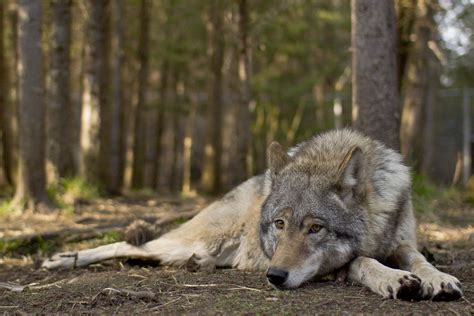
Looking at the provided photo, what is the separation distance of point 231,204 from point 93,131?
833 centimetres

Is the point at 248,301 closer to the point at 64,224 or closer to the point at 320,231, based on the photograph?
the point at 320,231

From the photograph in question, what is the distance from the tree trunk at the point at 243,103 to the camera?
43.4ft

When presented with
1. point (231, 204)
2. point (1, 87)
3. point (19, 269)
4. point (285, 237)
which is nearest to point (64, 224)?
point (19, 269)

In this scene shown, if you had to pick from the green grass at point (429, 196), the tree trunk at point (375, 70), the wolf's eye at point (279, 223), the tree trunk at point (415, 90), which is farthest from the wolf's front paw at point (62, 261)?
the tree trunk at point (415, 90)

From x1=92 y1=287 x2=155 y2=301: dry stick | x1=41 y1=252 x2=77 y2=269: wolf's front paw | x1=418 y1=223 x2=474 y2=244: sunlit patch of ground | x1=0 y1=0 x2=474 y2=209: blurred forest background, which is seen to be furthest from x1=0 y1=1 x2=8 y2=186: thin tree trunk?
x1=92 y1=287 x2=155 y2=301: dry stick

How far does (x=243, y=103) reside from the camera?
1341cm

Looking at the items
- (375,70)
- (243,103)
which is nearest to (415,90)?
(243,103)

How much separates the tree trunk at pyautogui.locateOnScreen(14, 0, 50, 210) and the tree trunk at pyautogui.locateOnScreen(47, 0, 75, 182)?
256cm

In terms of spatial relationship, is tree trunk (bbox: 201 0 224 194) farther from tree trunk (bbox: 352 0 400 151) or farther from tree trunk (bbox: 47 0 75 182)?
tree trunk (bbox: 352 0 400 151)

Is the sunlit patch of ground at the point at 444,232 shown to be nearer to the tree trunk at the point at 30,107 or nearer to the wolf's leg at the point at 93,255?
the wolf's leg at the point at 93,255

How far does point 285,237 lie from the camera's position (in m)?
4.31

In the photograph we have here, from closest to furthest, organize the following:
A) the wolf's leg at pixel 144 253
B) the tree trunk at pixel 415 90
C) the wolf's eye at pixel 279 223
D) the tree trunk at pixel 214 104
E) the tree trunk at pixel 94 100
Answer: the wolf's eye at pixel 279 223 < the wolf's leg at pixel 144 253 < the tree trunk at pixel 415 90 < the tree trunk at pixel 94 100 < the tree trunk at pixel 214 104

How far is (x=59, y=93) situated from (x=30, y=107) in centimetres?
303

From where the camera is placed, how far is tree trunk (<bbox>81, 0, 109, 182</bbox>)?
42.6ft
